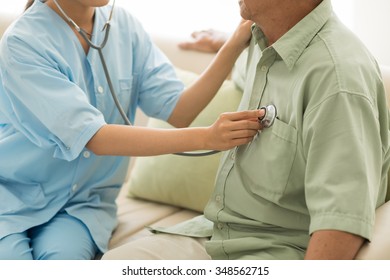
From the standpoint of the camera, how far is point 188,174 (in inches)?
74.5

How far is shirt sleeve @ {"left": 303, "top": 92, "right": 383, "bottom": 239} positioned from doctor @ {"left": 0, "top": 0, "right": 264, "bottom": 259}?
0.19 metres

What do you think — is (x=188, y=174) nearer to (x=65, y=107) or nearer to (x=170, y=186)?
(x=170, y=186)

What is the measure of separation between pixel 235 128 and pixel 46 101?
1.52ft

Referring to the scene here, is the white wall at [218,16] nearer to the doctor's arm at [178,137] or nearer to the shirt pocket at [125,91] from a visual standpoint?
the shirt pocket at [125,91]

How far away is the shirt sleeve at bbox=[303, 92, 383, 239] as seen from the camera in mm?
1105

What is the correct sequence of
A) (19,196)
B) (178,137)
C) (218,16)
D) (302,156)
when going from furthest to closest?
1. (218,16)
2. (19,196)
3. (178,137)
4. (302,156)

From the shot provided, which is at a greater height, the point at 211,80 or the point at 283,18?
the point at 283,18

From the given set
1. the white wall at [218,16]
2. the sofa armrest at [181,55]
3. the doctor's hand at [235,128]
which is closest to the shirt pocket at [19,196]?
the doctor's hand at [235,128]

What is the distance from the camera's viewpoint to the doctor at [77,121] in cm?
139

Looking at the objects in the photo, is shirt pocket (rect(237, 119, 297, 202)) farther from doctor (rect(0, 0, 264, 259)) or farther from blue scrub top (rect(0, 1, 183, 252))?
blue scrub top (rect(0, 1, 183, 252))

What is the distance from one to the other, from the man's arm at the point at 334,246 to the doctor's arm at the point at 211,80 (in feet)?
2.15

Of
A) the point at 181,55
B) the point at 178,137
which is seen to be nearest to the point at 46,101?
the point at 178,137
